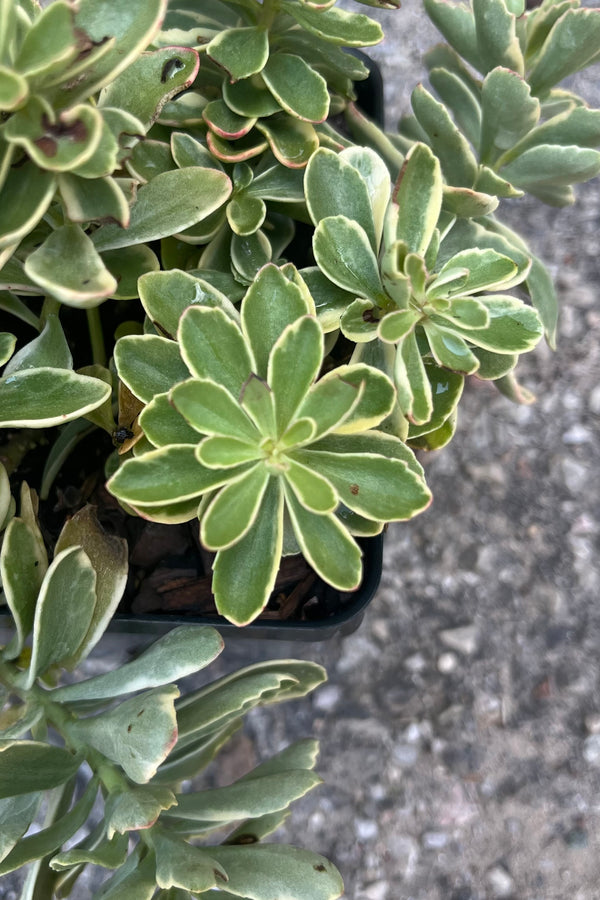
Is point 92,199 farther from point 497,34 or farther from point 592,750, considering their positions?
point 592,750

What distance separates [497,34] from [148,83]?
1.01 ft

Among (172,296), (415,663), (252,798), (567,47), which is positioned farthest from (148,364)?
(415,663)

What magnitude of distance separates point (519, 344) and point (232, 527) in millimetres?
257

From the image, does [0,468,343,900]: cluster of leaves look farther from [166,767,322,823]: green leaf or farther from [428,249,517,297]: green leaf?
[428,249,517,297]: green leaf

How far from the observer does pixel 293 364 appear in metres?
0.54

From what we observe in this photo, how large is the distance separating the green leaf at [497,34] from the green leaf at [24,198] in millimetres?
407

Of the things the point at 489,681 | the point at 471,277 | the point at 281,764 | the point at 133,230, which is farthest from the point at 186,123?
the point at 489,681

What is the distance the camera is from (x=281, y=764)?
2.39 ft

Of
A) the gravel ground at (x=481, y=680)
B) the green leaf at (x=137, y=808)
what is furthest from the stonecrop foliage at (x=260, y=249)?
the gravel ground at (x=481, y=680)

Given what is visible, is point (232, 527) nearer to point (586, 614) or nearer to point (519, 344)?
point (519, 344)

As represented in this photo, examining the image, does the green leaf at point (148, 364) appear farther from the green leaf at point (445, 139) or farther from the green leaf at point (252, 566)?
the green leaf at point (445, 139)

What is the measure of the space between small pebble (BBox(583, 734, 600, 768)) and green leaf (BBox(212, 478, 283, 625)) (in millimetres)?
734

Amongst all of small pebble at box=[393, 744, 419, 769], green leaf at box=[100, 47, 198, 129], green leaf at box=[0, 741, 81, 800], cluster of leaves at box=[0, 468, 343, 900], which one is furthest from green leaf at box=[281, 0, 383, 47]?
small pebble at box=[393, 744, 419, 769]

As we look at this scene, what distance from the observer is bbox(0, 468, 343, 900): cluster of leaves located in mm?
591
